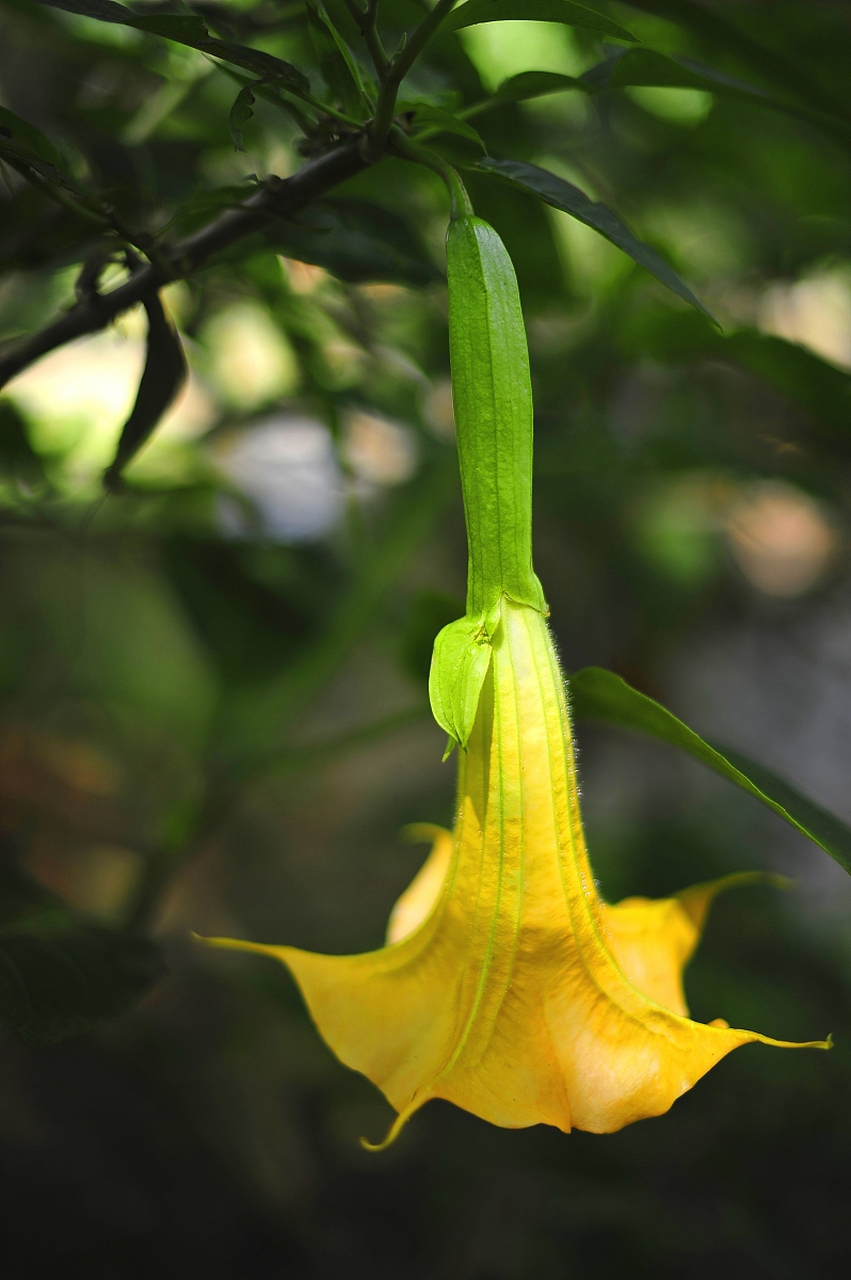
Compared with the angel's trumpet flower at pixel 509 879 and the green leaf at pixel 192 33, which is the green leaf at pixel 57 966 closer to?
the angel's trumpet flower at pixel 509 879

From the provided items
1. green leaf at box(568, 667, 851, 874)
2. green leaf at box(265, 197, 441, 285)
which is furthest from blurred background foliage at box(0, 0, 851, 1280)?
green leaf at box(568, 667, 851, 874)

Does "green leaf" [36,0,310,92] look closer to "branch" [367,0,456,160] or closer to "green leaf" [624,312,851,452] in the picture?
"branch" [367,0,456,160]

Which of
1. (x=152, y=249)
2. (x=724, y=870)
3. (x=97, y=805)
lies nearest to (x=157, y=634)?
(x=97, y=805)

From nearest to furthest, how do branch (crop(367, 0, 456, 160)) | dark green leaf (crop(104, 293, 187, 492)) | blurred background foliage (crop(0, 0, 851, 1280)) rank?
1. branch (crop(367, 0, 456, 160))
2. dark green leaf (crop(104, 293, 187, 492))
3. blurred background foliage (crop(0, 0, 851, 1280))

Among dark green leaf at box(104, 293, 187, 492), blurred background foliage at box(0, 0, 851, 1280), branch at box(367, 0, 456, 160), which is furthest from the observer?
blurred background foliage at box(0, 0, 851, 1280)

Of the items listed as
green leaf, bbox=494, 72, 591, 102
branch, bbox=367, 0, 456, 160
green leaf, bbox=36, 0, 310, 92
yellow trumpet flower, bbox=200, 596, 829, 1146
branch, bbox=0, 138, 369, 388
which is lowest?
yellow trumpet flower, bbox=200, 596, 829, 1146

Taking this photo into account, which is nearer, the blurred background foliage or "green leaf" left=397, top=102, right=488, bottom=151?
"green leaf" left=397, top=102, right=488, bottom=151

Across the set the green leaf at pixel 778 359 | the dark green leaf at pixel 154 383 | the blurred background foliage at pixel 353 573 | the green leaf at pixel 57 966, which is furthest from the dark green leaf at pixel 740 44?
the green leaf at pixel 57 966
